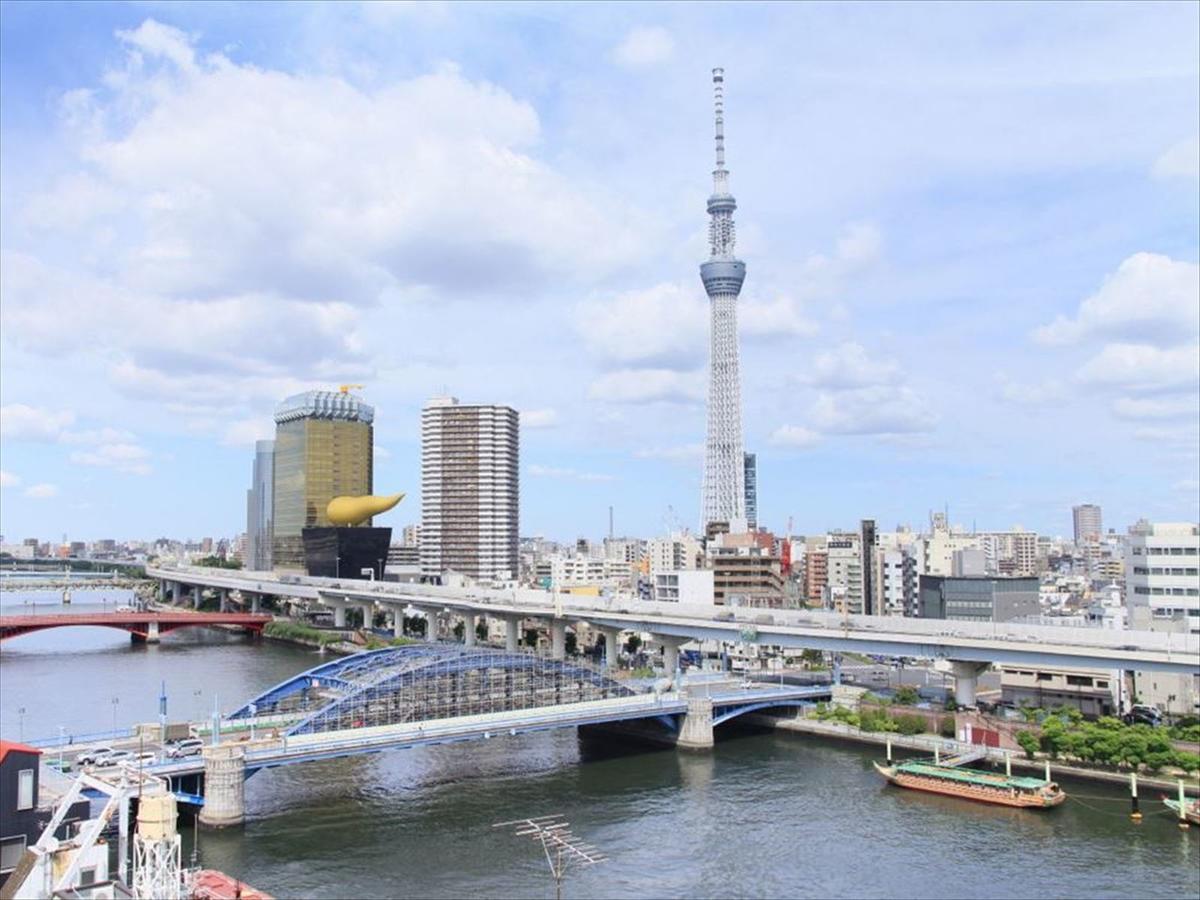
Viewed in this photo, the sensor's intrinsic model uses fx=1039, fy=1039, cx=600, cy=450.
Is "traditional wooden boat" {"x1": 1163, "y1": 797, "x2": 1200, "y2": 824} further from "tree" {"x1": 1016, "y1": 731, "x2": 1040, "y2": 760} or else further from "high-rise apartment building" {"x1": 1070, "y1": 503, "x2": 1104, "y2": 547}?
"high-rise apartment building" {"x1": 1070, "y1": 503, "x2": 1104, "y2": 547}

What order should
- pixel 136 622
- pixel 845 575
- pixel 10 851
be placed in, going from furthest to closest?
pixel 845 575 → pixel 136 622 → pixel 10 851

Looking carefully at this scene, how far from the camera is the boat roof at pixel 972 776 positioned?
26391mm

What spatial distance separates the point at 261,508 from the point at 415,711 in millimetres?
101431

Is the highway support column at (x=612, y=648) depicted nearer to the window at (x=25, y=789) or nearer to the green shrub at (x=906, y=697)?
the green shrub at (x=906, y=697)

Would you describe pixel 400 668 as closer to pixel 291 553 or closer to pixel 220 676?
pixel 220 676

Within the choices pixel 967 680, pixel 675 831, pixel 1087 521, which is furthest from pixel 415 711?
pixel 1087 521

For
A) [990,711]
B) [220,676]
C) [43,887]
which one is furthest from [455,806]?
[220,676]

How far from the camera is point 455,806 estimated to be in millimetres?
25828

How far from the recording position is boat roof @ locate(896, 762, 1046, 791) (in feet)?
86.6

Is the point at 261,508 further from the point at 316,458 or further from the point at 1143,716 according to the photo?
the point at 1143,716

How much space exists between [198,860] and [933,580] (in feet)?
137

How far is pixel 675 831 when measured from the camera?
24172 millimetres

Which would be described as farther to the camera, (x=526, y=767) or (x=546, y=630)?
(x=546, y=630)

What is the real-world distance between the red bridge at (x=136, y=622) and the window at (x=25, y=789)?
163 ft
